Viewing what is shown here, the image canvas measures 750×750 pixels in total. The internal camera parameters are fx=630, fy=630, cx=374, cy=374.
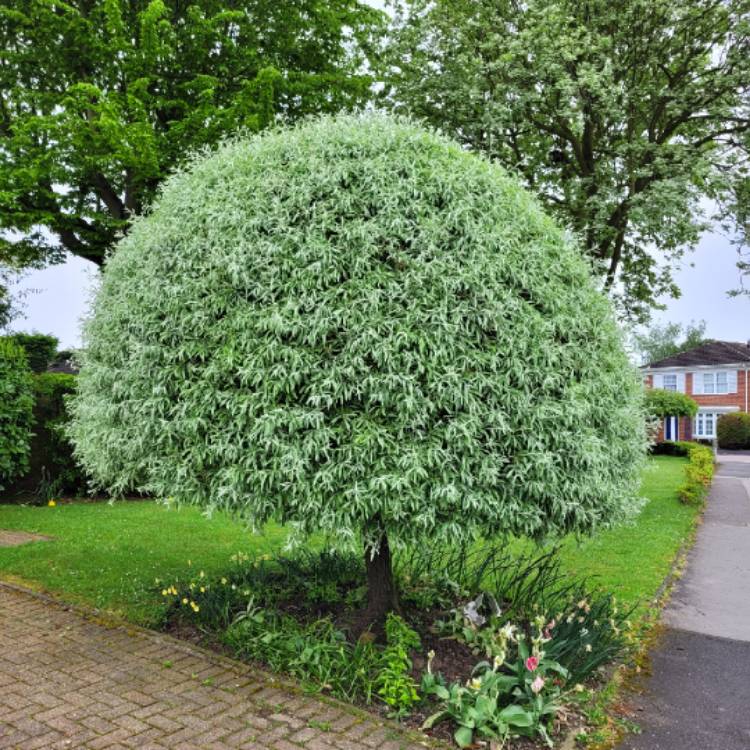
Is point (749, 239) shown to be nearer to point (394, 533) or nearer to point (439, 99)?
point (439, 99)

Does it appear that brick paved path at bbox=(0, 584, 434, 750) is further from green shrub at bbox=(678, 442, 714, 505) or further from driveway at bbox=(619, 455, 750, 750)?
green shrub at bbox=(678, 442, 714, 505)

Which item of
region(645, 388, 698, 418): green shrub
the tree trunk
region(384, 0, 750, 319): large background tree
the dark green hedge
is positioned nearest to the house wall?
region(645, 388, 698, 418): green shrub

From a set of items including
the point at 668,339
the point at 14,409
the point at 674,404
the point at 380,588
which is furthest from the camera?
the point at 668,339

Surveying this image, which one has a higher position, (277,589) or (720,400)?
(720,400)

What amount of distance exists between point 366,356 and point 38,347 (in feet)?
40.5

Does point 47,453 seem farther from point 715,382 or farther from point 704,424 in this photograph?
point 715,382

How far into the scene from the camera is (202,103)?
1437 cm

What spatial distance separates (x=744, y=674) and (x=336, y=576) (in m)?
3.25

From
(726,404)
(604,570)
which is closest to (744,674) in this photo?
(604,570)

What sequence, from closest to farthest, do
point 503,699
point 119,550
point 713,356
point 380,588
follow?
point 503,699
point 380,588
point 119,550
point 713,356

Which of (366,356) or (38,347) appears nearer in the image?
(366,356)

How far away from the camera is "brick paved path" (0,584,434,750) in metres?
3.34

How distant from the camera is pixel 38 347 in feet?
44.9

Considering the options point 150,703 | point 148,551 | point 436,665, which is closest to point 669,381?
point 148,551
